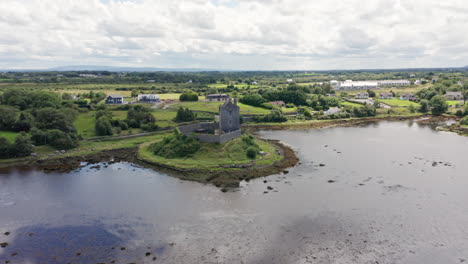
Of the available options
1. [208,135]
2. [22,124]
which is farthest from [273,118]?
[22,124]

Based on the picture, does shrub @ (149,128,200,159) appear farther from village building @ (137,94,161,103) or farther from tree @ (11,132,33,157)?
village building @ (137,94,161,103)

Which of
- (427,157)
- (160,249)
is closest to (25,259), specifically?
(160,249)

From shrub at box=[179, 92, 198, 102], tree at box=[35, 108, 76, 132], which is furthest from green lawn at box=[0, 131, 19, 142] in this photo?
shrub at box=[179, 92, 198, 102]

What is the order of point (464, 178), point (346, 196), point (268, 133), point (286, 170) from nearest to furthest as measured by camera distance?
1. point (346, 196)
2. point (464, 178)
3. point (286, 170)
4. point (268, 133)

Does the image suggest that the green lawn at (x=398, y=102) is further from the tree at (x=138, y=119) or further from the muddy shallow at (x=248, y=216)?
the tree at (x=138, y=119)

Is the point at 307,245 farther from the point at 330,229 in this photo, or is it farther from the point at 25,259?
the point at 25,259

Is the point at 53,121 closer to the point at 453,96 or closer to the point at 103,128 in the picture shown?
the point at 103,128

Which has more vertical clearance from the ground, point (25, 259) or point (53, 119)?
point (53, 119)
